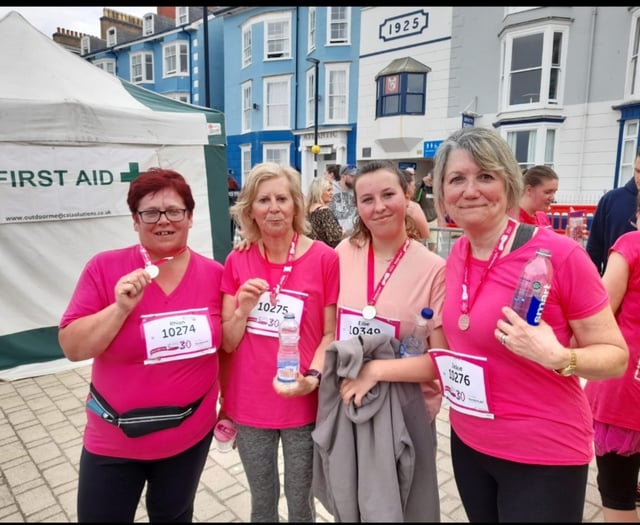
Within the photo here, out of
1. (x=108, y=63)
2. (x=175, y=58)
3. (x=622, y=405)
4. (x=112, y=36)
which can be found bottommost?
(x=622, y=405)

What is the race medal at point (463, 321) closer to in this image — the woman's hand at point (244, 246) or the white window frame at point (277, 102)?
the woman's hand at point (244, 246)

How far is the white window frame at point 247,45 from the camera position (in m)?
24.1

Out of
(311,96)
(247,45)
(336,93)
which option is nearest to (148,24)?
(247,45)

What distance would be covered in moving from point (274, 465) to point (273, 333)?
25.7 inches

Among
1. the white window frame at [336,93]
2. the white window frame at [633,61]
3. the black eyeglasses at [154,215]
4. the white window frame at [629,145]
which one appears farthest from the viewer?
the white window frame at [336,93]

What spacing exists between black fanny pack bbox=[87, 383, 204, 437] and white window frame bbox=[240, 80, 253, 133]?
2474 centimetres

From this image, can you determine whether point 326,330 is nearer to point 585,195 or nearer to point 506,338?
point 506,338

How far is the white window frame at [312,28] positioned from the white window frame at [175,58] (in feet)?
33.0

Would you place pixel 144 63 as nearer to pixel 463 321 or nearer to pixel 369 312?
pixel 369 312

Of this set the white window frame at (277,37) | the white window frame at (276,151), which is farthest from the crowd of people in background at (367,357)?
the white window frame at (277,37)

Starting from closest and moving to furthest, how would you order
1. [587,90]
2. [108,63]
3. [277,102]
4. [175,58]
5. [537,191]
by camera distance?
[537,191] < [587,90] < [277,102] < [175,58] < [108,63]

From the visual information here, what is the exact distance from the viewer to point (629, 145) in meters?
13.7

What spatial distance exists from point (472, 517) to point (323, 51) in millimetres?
22228

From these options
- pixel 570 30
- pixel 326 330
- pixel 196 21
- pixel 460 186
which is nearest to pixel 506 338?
pixel 460 186
